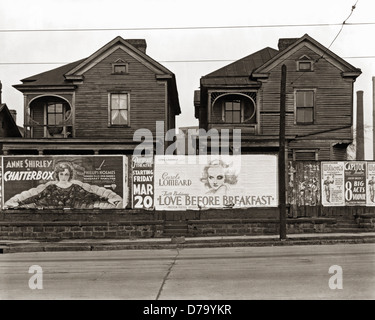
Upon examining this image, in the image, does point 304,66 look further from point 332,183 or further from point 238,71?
Result: point 332,183

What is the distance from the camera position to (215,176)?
21.2m

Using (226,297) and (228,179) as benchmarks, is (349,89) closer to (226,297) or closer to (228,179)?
(228,179)

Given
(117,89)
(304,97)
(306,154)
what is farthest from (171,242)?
(304,97)

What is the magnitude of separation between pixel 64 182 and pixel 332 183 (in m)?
10.3

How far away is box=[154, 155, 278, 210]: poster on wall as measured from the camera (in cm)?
2108

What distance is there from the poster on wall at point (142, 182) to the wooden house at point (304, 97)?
385 inches

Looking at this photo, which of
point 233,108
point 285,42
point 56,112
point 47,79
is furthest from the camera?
point 285,42

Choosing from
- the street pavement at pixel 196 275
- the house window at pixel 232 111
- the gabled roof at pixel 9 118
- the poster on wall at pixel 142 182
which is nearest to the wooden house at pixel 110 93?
the house window at pixel 232 111

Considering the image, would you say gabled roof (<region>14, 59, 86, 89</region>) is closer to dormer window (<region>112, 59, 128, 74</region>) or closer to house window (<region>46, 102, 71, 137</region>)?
house window (<region>46, 102, 71, 137</region>)

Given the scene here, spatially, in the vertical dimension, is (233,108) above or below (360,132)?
above

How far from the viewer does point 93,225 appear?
19.9 meters

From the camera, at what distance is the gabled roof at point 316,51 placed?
30188 mm

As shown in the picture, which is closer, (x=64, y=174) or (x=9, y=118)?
(x=64, y=174)

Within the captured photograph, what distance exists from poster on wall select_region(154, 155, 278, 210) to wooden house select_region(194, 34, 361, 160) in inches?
350
